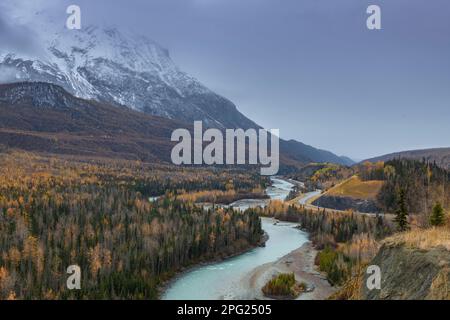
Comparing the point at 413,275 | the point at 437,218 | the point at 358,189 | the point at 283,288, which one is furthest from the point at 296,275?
the point at 358,189

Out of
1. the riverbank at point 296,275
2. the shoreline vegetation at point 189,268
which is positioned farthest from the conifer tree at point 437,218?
the shoreline vegetation at point 189,268

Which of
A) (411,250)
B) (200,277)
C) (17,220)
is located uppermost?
(411,250)

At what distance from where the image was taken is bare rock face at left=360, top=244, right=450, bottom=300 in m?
22.8

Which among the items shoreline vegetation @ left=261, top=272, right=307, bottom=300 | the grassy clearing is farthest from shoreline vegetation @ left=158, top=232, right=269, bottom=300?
the grassy clearing

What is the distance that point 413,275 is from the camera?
25.2 meters

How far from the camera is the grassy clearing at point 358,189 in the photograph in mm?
167863

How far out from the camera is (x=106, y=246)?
8375cm

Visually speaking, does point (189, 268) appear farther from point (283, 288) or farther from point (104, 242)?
point (283, 288)

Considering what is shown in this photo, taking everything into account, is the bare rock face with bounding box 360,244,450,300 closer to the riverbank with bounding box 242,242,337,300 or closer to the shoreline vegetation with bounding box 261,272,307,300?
the riverbank with bounding box 242,242,337,300

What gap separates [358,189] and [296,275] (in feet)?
351

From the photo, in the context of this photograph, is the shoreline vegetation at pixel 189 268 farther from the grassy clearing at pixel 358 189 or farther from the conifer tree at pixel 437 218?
the grassy clearing at pixel 358 189
